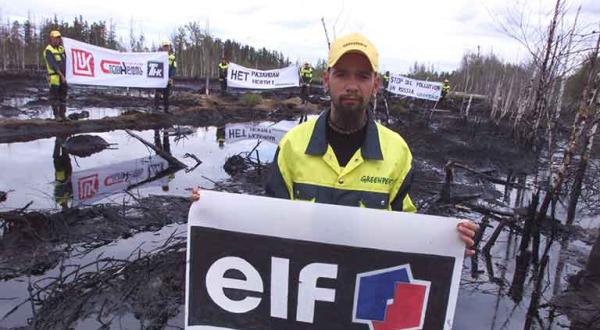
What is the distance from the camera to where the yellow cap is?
2027 millimetres

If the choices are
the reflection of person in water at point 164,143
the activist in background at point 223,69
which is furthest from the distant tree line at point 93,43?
the reflection of person in water at point 164,143

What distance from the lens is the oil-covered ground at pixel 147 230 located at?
13.1 feet

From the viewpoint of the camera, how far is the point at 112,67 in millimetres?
13984

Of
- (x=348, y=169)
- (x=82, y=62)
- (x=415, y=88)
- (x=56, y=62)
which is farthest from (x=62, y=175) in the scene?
(x=415, y=88)

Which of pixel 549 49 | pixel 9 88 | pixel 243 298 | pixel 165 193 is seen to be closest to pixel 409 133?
pixel 549 49

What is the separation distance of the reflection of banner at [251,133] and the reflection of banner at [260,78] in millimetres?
5653

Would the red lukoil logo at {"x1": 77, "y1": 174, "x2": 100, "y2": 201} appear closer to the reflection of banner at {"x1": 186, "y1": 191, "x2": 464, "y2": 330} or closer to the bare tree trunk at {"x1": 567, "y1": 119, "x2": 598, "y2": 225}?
the reflection of banner at {"x1": 186, "y1": 191, "x2": 464, "y2": 330}

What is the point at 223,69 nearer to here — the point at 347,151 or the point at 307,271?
the point at 347,151

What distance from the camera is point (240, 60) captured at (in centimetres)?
5034

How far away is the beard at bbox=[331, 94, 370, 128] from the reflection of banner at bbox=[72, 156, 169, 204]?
5.74 meters

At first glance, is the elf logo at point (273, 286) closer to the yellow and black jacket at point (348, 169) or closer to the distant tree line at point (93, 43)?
the yellow and black jacket at point (348, 169)

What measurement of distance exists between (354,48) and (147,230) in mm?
4743

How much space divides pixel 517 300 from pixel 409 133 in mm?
12972

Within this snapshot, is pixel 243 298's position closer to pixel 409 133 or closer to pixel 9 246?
pixel 9 246
